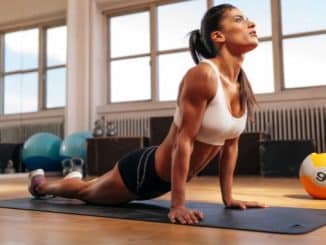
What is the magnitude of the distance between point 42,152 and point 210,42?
3.79 meters

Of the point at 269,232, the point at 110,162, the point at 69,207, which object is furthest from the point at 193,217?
the point at 110,162

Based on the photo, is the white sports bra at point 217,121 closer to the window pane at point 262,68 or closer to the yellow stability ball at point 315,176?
the yellow stability ball at point 315,176

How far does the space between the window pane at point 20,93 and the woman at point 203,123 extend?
3.36 metres

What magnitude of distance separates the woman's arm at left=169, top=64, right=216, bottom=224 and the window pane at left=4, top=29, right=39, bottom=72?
4072 millimetres

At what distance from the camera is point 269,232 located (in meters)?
1.35

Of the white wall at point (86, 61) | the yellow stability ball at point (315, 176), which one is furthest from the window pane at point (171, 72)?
the yellow stability ball at point (315, 176)

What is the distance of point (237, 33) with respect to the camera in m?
1.70

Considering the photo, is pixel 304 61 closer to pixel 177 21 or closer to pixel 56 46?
pixel 177 21

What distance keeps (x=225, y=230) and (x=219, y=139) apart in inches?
15.9

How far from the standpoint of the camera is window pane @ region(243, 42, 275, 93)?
532 cm

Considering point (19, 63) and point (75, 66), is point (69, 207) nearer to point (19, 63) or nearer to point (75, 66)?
point (19, 63)

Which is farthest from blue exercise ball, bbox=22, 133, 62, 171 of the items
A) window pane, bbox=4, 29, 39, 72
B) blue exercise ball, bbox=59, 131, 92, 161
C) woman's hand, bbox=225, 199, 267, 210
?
woman's hand, bbox=225, 199, 267, 210

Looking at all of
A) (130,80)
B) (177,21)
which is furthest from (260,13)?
(130,80)

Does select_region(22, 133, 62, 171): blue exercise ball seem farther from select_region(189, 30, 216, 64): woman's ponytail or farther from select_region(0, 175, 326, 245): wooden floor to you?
select_region(189, 30, 216, 64): woman's ponytail
